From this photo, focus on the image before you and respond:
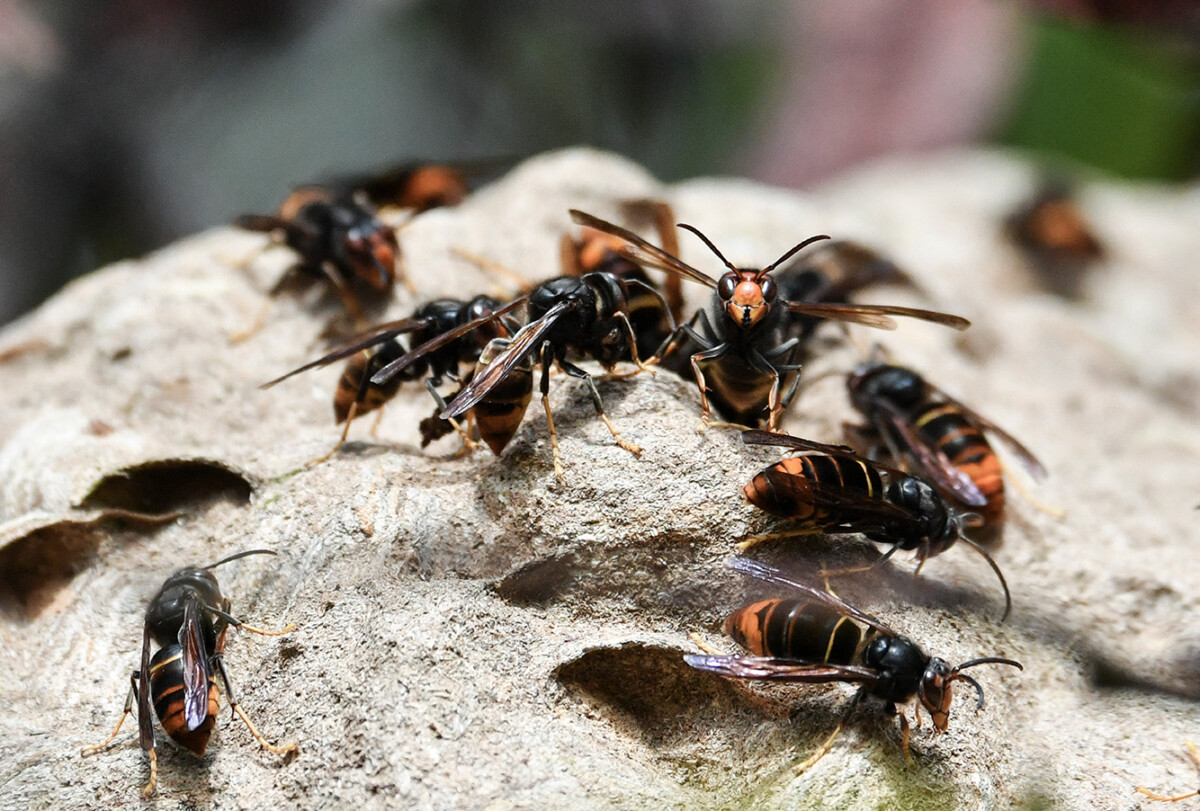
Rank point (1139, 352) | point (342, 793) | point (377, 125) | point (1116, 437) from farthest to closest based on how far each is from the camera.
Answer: point (377, 125)
point (1139, 352)
point (1116, 437)
point (342, 793)

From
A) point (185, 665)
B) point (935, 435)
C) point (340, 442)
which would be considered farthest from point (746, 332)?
point (185, 665)

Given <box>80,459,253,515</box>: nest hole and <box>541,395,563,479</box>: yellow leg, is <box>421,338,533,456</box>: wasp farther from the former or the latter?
<box>80,459,253,515</box>: nest hole

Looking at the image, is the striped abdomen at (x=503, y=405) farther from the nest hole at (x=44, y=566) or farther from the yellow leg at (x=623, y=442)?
the nest hole at (x=44, y=566)

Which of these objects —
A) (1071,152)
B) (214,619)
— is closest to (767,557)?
(214,619)

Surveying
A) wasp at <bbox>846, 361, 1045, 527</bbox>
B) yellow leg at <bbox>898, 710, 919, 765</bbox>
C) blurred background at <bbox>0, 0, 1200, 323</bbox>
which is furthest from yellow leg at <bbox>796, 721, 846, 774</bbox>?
blurred background at <bbox>0, 0, 1200, 323</bbox>

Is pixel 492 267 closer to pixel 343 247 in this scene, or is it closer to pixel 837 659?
pixel 343 247

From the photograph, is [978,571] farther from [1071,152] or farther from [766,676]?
[1071,152]
